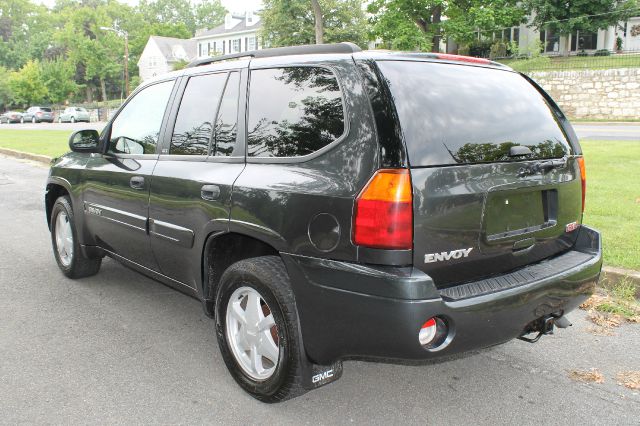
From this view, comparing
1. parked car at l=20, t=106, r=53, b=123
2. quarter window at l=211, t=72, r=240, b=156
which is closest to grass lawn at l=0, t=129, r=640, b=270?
quarter window at l=211, t=72, r=240, b=156

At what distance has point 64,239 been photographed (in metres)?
5.07

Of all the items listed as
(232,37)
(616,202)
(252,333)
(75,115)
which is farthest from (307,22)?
(252,333)

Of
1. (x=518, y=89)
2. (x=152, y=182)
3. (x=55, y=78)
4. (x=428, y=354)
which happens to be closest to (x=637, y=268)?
(x=518, y=89)

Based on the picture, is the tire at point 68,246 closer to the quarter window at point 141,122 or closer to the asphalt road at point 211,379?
the asphalt road at point 211,379

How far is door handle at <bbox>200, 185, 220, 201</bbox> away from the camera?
3135mm

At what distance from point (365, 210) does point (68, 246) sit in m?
3.55

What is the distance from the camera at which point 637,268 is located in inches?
186

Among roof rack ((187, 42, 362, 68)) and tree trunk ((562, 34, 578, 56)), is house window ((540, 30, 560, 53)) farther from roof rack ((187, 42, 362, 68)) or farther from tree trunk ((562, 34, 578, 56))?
roof rack ((187, 42, 362, 68))

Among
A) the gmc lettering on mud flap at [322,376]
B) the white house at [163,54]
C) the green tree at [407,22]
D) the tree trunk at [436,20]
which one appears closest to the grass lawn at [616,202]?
the gmc lettering on mud flap at [322,376]

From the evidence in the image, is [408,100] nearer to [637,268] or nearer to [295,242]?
[295,242]

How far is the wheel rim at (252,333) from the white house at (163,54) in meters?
78.9

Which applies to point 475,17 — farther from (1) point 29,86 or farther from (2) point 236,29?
(1) point 29,86

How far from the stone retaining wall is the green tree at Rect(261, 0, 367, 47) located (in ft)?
49.0

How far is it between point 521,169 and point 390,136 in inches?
31.9
